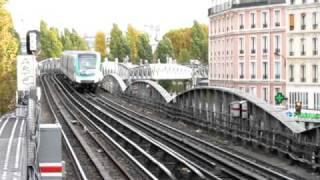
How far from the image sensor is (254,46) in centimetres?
7775

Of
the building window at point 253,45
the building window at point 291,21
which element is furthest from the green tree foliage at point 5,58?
the building window at point 253,45

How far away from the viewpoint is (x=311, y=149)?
2103 cm

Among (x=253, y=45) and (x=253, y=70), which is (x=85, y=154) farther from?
(x=253, y=45)

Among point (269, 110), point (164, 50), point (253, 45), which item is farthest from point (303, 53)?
point (164, 50)

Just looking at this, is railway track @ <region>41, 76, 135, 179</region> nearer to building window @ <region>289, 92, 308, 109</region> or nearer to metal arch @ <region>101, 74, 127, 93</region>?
metal arch @ <region>101, 74, 127, 93</region>

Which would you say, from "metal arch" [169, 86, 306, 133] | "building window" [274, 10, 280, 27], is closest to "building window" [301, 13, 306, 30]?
"building window" [274, 10, 280, 27]

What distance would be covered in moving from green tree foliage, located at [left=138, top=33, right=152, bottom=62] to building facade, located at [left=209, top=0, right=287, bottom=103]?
4792cm

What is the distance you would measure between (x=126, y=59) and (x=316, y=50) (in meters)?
66.2

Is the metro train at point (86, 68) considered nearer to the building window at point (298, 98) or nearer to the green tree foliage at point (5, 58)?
the building window at point (298, 98)

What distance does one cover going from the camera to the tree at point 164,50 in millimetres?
127375

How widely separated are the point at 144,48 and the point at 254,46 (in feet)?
193

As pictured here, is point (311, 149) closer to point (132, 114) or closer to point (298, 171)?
point (298, 171)

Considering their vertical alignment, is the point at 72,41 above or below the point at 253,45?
above

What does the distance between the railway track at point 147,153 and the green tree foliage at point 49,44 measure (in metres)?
104
